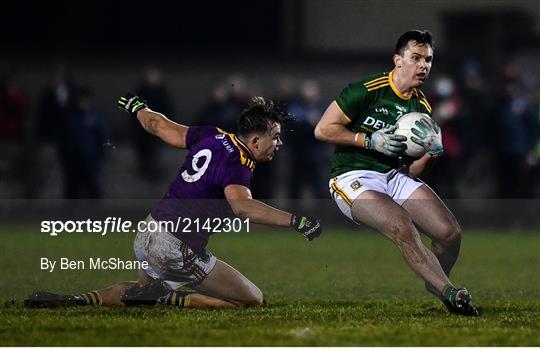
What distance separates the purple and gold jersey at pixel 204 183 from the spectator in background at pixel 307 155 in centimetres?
906

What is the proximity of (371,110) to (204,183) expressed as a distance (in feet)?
4.97

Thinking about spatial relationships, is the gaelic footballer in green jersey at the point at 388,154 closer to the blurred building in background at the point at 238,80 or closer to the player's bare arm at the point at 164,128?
the player's bare arm at the point at 164,128

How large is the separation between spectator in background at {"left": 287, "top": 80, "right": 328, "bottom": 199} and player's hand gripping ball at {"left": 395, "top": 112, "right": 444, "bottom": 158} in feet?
29.4

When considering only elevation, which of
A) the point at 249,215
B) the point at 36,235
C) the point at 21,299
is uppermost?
the point at 249,215

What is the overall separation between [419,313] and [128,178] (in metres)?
11.0

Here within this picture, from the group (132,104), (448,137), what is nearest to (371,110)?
(132,104)

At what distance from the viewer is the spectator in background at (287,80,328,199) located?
18688 millimetres

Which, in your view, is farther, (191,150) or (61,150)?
(61,150)

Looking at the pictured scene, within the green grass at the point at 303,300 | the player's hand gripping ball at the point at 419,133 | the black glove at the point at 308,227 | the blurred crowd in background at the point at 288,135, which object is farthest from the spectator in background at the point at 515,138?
the black glove at the point at 308,227

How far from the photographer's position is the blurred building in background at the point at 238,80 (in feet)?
62.7

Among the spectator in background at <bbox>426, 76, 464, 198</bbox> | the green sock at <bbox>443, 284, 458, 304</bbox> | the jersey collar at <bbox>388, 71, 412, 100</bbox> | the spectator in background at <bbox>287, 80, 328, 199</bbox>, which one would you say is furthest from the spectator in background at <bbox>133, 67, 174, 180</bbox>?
the green sock at <bbox>443, 284, 458, 304</bbox>

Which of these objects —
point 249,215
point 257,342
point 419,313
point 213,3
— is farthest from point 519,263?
point 213,3

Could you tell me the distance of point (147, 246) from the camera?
9500mm

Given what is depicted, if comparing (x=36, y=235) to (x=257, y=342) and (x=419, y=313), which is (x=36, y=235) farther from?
(x=257, y=342)
